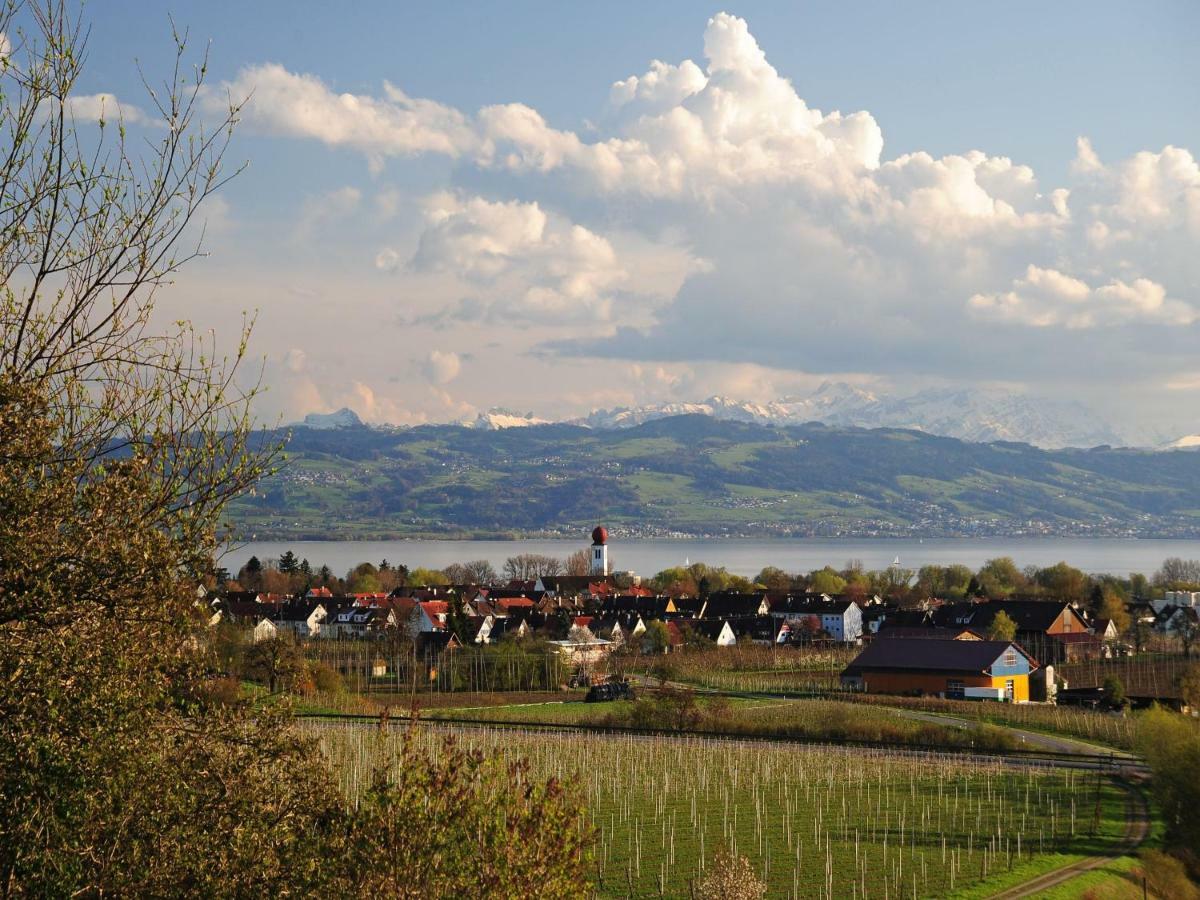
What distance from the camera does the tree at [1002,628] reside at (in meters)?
86.2

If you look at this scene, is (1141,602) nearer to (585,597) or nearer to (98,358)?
(585,597)

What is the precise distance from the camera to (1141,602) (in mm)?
125750

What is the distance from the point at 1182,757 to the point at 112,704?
102 feet

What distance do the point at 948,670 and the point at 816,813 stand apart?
32468mm

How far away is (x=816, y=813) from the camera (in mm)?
34594

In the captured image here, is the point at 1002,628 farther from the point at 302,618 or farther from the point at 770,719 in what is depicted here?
the point at 302,618

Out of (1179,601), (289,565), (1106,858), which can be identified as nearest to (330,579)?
(289,565)

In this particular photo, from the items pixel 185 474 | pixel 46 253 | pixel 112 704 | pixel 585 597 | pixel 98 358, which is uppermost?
pixel 46 253

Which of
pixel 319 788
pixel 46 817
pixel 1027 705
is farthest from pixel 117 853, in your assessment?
pixel 1027 705

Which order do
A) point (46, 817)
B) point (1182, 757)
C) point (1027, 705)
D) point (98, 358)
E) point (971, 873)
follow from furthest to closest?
point (1027, 705)
point (1182, 757)
point (971, 873)
point (98, 358)
point (46, 817)

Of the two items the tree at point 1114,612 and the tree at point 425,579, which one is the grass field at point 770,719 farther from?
the tree at point 425,579

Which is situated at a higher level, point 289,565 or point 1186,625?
point 289,565

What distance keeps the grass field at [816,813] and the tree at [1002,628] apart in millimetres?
43879

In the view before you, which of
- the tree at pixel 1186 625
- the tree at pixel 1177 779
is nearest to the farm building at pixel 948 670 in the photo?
the tree at pixel 1177 779
